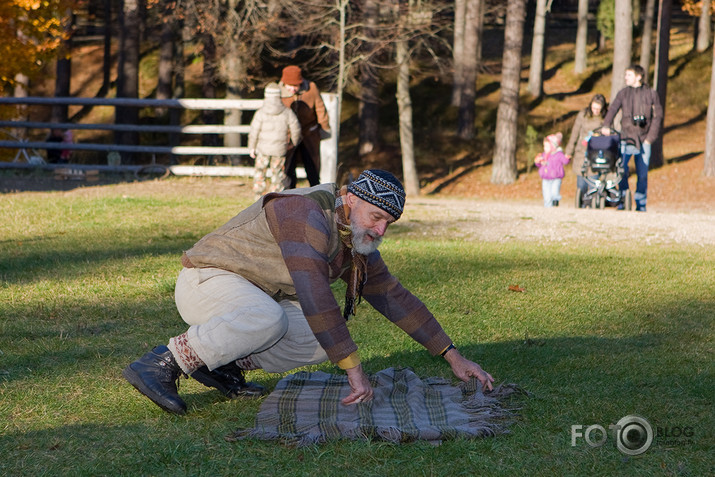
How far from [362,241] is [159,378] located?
126 cm

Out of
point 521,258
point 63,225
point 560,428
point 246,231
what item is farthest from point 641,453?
point 63,225

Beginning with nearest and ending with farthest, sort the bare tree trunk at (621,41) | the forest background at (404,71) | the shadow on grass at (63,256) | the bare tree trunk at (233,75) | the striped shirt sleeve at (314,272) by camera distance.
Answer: the striped shirt sleeve at (314,272)
the shadow on grass at (63,256)
the bare tree trunk at (621,41)
the forest background at (404,71)
the bare tree trunk at (233,75)

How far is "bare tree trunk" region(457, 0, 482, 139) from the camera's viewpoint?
29125 mm

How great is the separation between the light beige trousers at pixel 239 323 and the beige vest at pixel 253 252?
0.07 metres

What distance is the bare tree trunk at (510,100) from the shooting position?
25141 millimetres

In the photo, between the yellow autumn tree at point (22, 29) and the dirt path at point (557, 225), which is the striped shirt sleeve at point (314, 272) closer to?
the dirt path at point (557, 225)

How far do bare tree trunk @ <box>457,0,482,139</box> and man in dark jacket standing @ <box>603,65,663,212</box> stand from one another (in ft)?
49.6

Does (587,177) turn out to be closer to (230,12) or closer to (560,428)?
(560,428)

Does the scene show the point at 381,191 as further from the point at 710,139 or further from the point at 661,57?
the point at 661,57

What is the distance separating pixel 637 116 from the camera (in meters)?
14.3

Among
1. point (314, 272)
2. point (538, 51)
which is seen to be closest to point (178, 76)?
point (538, 51)

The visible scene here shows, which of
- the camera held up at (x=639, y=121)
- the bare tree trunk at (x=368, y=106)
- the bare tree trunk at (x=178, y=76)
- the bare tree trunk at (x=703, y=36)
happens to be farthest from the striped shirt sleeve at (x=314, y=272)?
the bare tree trunk at (x=703, y=36)

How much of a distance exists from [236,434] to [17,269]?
5.01m

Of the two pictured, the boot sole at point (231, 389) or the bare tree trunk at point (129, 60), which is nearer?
the boot sole at point (231, 389)
